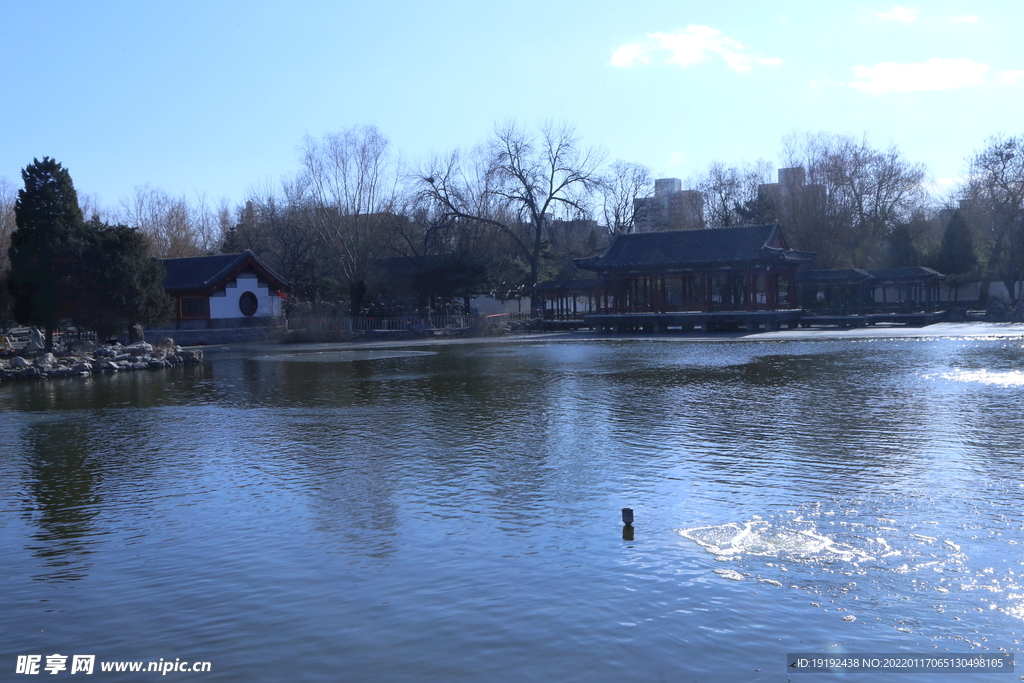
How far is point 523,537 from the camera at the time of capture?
7.25 meters

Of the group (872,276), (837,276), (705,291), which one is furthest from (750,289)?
(872,276)

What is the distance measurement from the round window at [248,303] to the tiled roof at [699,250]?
1792 cm

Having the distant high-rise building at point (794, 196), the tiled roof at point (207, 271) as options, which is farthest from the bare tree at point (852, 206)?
the tiled roof at point (207, 271)

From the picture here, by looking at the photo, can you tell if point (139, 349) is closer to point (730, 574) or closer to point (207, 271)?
point (207, 271)

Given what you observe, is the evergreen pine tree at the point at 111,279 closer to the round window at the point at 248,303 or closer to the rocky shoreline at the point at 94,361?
the rocky shoreline at the point at 94,361

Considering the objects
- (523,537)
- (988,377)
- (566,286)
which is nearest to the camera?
(523,537)

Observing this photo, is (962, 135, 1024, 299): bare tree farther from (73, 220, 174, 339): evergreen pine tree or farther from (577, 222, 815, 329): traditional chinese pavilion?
(73, 220, 174, 339): evergreen pine tree

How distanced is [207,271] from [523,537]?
41178 mm

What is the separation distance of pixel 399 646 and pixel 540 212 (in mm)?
48867

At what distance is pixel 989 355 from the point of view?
23.1 meters

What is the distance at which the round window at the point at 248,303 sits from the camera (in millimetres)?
45156

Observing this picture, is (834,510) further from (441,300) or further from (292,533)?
(441,300)

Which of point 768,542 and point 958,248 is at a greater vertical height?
point 958,248

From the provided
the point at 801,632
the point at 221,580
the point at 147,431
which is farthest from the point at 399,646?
the point at 147,431
